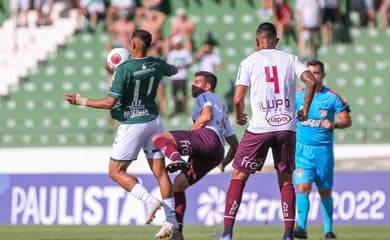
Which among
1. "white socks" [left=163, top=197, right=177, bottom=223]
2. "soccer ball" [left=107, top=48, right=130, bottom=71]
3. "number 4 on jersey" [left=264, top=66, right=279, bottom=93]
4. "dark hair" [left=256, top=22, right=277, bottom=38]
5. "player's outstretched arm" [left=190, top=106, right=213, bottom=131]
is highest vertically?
"dark hair" [left=256, top=22, right=277, bottom=38]

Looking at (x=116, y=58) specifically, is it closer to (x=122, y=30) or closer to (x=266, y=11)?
(x=122, y=30)

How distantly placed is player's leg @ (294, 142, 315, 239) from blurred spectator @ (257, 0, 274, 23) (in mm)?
11877

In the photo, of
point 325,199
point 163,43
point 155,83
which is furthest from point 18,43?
point 155,83

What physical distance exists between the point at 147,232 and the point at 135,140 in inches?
161

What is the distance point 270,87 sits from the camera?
1370 centimetres

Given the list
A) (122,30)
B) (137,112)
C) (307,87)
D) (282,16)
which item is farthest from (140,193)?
(122,30)

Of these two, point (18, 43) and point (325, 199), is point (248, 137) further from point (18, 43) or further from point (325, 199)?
point (18, 43)

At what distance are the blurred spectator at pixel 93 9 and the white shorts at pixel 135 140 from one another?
1569 cm

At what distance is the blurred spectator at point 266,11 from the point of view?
2916 centimetres

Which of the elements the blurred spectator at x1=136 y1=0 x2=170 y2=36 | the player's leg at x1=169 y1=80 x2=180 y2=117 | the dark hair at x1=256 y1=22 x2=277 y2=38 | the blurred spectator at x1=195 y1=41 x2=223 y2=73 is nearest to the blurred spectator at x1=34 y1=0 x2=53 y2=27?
the blurred spectator at x1=136 y1=0 x2=170 y2=36

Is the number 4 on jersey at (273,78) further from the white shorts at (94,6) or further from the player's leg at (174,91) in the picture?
the white shorts at (94,6)

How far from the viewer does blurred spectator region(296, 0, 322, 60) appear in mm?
28016

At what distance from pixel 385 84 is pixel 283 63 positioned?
1471 centimetres

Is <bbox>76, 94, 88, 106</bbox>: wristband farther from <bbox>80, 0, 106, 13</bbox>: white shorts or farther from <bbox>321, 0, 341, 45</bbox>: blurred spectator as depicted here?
<bbox>80, 0, 106, 13</bbox>: white shorts
